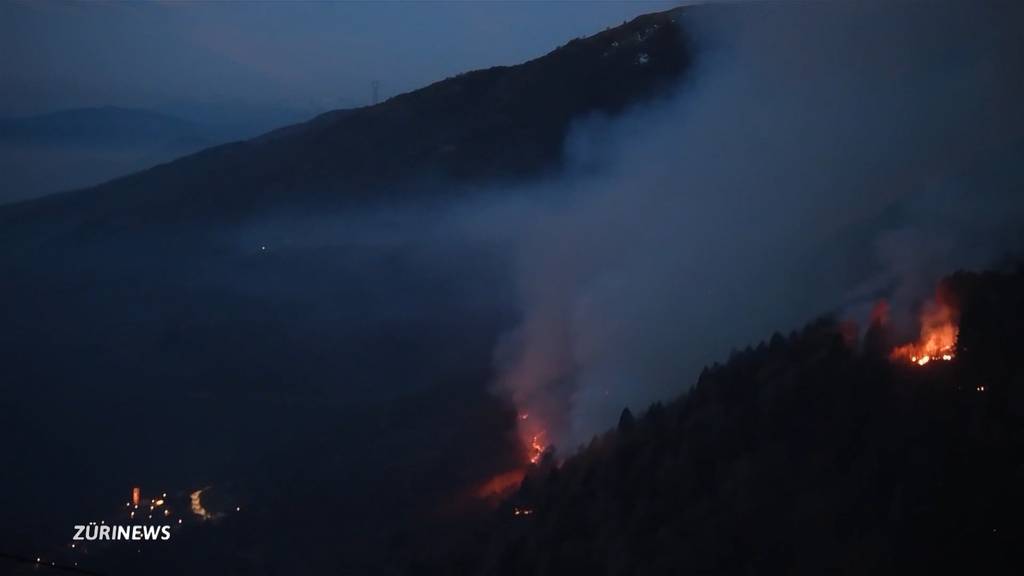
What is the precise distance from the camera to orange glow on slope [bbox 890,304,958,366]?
13.3 metres

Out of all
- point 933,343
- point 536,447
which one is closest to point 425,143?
point 536,447

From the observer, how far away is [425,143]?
42.2 m

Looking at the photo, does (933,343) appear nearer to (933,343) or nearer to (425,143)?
(933,343)

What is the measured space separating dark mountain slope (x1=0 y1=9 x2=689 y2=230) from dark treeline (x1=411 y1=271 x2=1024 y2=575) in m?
24.8

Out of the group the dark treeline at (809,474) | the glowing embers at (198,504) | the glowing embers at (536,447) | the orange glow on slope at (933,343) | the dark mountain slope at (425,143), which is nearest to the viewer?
the dark treeline at (809,474)

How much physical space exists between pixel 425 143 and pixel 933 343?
30746 millimetres

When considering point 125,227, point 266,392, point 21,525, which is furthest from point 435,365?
point 125,227

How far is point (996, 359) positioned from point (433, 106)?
33.5 m

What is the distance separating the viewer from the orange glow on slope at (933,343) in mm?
13273

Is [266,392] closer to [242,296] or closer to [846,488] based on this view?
[242,296]

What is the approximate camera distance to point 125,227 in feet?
129

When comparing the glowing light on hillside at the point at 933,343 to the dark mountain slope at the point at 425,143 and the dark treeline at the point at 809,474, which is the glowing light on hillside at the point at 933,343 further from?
the dark mountain slope at the point at 425,143

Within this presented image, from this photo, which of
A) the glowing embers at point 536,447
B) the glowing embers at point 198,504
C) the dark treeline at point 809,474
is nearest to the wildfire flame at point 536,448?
the glowing embers at point 536,447

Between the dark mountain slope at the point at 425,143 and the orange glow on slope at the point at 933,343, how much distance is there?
81.2 ft
